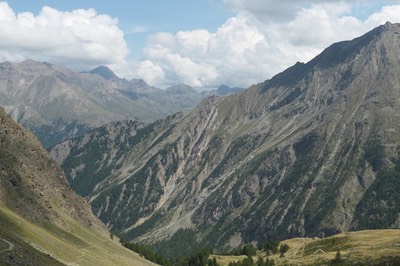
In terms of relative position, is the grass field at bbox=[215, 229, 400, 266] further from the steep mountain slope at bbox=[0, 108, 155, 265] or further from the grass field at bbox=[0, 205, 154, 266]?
the steep mountain slope at bbox=[0, 108, 155, 265]

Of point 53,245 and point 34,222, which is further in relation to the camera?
point 34,222

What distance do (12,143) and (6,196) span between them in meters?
A: 43.7

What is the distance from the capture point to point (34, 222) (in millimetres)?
149500

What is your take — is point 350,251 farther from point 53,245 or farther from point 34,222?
point 34,222

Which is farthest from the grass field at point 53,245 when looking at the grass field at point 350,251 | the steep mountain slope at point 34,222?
the grass field at point 350,251

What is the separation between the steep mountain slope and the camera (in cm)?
10609

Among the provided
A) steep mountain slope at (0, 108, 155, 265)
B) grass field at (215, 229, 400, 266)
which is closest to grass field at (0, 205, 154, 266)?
steep mountain slope at (0, 108, 155, 265)

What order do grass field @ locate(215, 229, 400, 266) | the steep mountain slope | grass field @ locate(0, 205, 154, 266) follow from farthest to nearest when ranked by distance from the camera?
grass field @ locate(215, 229, 400, 266), the steep mountain slope, grass field @ locate(0, 205, 154, 266)

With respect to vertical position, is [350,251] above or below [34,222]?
above

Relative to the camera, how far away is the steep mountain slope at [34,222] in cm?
10609

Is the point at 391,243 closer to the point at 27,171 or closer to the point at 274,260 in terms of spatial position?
the point at 274,260

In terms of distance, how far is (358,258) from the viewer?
4523 inches

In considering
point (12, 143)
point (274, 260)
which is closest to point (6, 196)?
point (12, 143)

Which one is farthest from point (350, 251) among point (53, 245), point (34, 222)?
point (34, 222)
